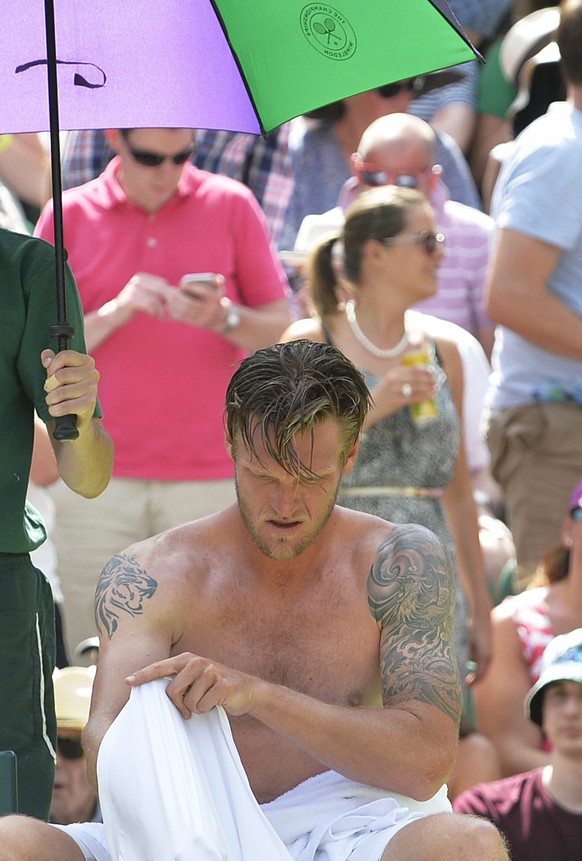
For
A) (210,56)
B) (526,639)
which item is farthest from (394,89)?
(210,56)

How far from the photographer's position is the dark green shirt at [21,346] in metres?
3.22

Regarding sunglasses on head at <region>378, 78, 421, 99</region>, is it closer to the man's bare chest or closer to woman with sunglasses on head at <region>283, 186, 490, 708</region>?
woman with sunglasses on head at <region>283, 186, 490, 708</region>

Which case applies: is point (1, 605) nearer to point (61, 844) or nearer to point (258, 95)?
point (61, 844)

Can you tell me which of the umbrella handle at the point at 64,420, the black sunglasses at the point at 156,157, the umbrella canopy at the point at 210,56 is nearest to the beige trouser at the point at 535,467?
the black sunglasses at the point at 156,157

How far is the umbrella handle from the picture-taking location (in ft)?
10.1

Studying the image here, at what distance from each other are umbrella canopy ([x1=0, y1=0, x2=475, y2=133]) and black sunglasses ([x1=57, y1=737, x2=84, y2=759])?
1776 mm

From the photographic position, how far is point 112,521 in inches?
200

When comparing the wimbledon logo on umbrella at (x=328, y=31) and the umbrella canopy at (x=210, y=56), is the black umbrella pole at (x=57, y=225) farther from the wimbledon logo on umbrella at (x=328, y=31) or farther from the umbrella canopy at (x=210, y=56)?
the wimbledon logo on umbrella at (x=328, y=31)

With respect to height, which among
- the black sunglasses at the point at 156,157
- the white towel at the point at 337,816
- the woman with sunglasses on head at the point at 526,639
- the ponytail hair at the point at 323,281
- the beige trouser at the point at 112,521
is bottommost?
the woman with sunglasses on head at the point at 526,639

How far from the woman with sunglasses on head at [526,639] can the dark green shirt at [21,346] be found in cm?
221

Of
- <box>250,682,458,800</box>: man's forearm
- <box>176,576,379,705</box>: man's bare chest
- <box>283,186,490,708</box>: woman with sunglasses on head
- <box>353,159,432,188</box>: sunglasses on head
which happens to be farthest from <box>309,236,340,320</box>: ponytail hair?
<box>250,682,458,800</box>: man's forearm

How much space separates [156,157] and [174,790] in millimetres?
2765

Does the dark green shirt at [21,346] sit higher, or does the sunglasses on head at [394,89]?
the sunglasses on head at [394,89]

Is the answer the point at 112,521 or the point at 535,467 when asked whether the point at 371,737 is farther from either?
the point at 535,467
